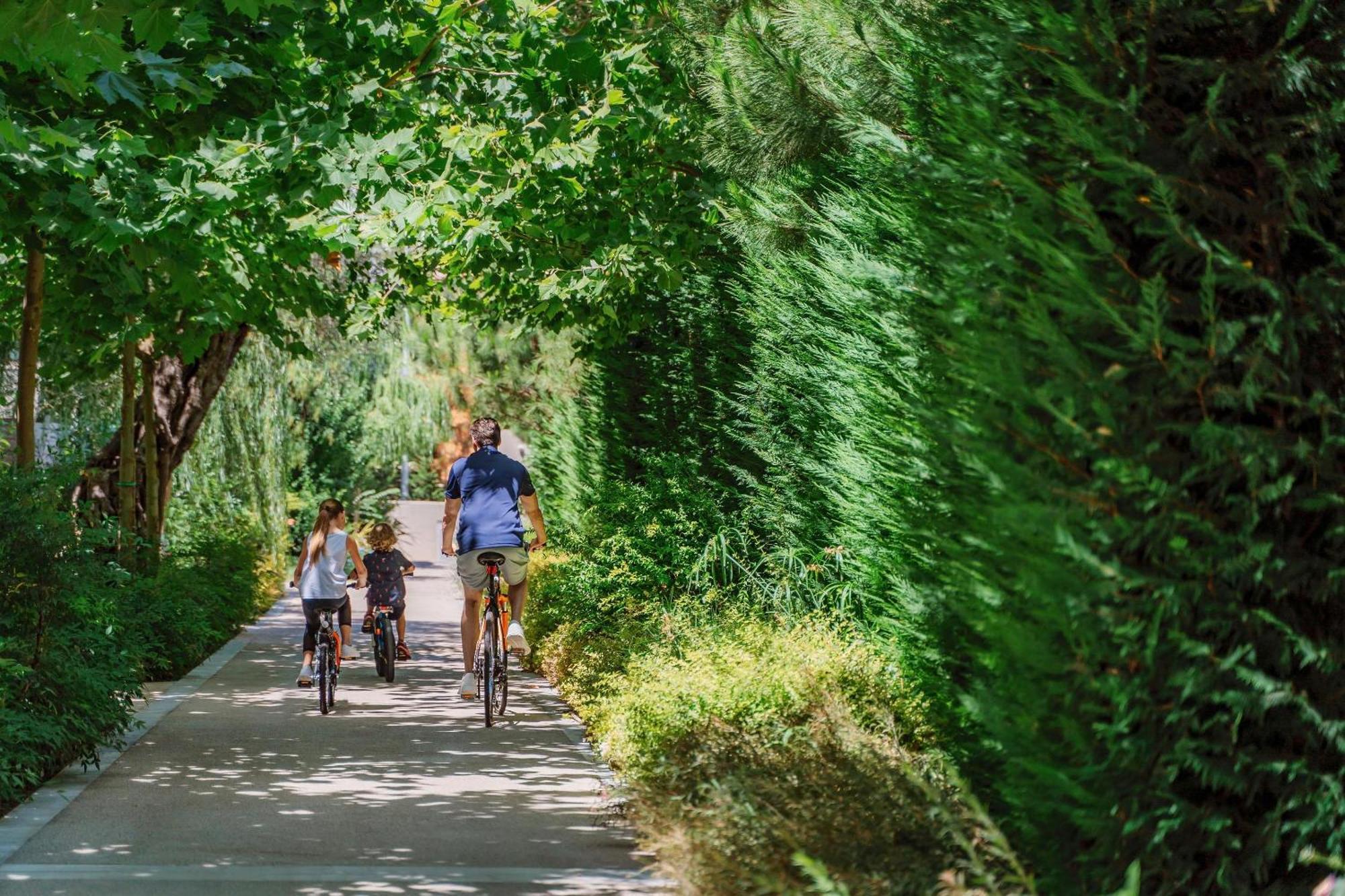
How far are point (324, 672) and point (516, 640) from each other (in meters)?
1.51

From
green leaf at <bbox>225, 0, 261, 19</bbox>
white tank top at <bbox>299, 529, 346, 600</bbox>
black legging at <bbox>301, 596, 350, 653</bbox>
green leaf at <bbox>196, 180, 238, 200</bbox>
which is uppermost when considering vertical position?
green leaf at <bbox>225, 0, 261, 19</bbox>

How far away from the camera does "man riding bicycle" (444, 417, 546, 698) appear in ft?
34.7

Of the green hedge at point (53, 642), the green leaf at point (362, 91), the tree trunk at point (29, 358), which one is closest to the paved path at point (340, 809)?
the green hedge at point (53, 642)

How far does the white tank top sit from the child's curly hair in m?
2.67

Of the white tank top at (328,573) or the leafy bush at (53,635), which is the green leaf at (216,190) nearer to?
the leafy bush at (53,635)

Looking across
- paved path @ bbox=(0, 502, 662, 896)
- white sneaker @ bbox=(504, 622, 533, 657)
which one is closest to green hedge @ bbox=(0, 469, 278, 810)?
paved path @ bbox=(0, 502, 662, 896)

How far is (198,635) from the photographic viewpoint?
1401cm

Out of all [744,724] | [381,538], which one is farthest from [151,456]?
[744,724]

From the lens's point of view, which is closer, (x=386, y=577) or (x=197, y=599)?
(x=386, y=577)

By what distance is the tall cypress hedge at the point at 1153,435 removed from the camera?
3809mm

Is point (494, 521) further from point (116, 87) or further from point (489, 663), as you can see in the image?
point (116, 87)

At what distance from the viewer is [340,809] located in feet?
24.0

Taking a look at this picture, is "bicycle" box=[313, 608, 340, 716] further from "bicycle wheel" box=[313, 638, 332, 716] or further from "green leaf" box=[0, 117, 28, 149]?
"green leaf" box=[0, 117, 28, 149]

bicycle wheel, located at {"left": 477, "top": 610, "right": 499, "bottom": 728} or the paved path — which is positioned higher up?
bicycle wheel, located at {"left": 477, "top": 610, "right": 499, "bottom": 728}
